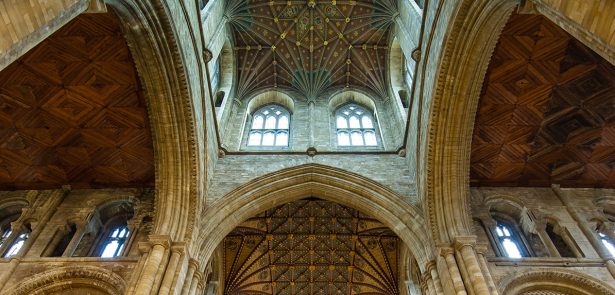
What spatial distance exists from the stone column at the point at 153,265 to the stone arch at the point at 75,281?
0.85 m

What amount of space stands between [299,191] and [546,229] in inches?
215

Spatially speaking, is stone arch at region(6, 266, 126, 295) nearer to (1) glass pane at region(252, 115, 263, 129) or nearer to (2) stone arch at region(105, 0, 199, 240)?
(2) stone arch at region(105, 0, 199, 240)

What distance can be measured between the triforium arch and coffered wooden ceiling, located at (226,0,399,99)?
5.43 metres

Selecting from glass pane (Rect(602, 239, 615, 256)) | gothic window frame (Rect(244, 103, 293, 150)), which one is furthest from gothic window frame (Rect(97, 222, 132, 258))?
glass pane (Rect(602, 239, 615, 256))

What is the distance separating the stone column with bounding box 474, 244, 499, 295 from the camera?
7207 millimetres

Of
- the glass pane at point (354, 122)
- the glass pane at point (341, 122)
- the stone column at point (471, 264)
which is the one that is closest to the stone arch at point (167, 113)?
the stone column at point (471, 264)

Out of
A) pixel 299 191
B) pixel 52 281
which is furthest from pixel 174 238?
pixel 299 191

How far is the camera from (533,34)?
8.13m

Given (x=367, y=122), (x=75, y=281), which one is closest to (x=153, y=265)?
(x=75, y=281)

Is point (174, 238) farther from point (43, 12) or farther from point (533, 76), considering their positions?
point (533, 76)

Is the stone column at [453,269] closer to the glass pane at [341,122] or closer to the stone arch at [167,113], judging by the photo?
the stone arch at [167,113]

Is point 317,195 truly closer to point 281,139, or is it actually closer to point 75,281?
point 281,139

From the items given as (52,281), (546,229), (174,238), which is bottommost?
(52,281)

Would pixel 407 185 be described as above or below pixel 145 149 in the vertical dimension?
below
